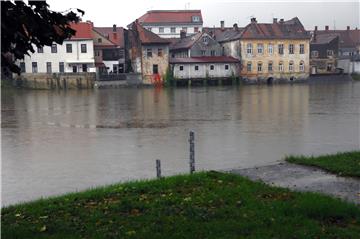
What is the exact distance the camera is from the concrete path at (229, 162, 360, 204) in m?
8.76

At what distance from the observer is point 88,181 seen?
13516mm

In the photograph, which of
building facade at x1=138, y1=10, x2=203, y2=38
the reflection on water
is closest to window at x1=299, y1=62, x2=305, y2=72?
building facade at x1=138, y1=10, x2=203, y2=38

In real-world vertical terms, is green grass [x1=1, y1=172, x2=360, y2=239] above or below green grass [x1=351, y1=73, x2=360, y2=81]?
below

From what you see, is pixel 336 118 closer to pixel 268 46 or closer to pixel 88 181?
pixel 88 181

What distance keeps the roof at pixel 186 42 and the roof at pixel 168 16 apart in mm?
21878

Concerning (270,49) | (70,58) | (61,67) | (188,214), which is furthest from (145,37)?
(188,214)

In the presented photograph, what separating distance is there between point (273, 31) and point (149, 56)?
23.2 meters

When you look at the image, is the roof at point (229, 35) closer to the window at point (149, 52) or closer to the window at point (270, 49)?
the window at point (270, 49)

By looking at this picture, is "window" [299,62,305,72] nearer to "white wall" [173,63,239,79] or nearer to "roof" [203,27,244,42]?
"roof" [203,27,244,42]

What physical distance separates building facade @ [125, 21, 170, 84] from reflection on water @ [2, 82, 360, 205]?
39.7 m

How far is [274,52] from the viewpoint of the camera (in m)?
84.4

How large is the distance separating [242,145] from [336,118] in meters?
11.3

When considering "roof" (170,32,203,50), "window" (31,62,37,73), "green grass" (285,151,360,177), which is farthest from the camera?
"roof" (170,32,203,50)

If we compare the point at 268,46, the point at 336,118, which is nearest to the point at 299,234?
the point at 336,118
